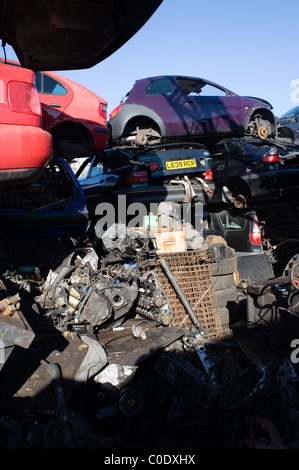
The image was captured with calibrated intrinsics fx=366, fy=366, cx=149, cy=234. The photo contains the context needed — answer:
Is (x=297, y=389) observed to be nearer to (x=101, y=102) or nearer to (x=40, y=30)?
(x=40, y=30)

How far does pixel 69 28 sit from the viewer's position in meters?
2.54

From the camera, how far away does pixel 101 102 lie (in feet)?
22.6

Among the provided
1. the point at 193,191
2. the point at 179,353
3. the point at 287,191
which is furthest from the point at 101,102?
the point at 179,353

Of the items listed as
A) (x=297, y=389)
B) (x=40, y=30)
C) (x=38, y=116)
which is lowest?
(x=297, y=389)

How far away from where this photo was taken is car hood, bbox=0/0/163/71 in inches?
97.3

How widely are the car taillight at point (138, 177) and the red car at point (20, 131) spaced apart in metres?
3.30

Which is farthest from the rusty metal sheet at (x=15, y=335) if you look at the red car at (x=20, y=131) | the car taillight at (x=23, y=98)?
the car taillight at (x=23, y=98)

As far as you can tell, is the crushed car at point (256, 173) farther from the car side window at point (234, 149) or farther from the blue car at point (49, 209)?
the blue car at point (49, 209)

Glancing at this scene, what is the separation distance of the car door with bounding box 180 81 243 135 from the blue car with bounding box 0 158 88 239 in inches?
164

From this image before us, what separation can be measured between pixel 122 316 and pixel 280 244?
3.23m

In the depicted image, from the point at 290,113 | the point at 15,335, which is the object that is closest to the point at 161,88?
the point at 290,113

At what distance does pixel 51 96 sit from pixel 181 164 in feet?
8.19

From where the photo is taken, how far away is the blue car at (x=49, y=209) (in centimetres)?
455

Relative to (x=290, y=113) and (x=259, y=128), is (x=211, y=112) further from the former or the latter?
(x=290, y=113)
